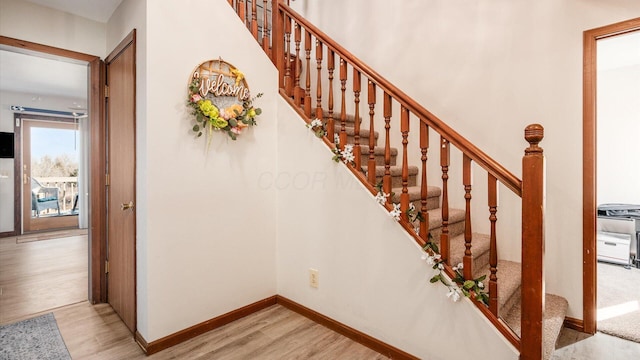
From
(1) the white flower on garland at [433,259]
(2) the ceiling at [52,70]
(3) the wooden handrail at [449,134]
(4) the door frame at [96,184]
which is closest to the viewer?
(3) the wooden handrail at [449,134]

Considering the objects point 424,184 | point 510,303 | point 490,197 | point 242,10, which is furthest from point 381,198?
point 242,10

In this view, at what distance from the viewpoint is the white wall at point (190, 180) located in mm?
2039

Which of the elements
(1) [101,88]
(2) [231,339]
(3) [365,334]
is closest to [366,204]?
(3) [365,334]

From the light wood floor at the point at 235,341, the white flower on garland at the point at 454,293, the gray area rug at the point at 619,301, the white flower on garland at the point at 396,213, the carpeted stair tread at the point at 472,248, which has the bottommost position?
the light wood floor at the point at 235,341

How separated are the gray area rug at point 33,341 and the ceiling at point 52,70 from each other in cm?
210

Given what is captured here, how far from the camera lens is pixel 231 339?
220 centimetres

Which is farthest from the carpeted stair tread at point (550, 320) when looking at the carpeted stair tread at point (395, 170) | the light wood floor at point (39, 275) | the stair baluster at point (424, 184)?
the light wood floor at point (39, 275)

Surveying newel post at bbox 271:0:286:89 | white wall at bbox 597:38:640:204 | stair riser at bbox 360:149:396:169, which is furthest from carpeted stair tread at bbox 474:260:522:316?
white wall at bbox 597:38:640:204

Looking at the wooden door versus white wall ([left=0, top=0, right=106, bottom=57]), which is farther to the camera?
white wall ([left=0, top=0, right=106, bottom=57])

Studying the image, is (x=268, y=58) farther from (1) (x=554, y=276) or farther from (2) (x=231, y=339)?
(1) (x=554, y=276)

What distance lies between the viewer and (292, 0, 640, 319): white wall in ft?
7.38

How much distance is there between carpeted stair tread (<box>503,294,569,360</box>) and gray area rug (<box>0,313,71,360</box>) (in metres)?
2.77

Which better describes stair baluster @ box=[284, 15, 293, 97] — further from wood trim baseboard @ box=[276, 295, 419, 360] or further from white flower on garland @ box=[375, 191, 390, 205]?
wood trim baseboard @ box=[276, 295, 419, 360]

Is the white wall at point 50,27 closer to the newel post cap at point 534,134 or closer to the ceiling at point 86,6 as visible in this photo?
the ceiling at point 86,6
